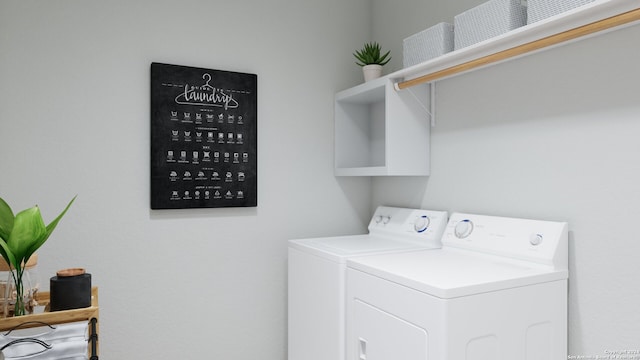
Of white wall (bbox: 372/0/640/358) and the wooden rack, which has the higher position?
white wall (bbox: 372/0/640/358)

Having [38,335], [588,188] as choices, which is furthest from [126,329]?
[588,188]

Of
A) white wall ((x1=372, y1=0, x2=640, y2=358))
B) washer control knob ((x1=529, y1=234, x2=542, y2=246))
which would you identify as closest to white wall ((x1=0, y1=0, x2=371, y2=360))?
white wall ((x1=372, y1=0, x2=640, y2=358))

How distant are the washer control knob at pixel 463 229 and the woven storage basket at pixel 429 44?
718 mm

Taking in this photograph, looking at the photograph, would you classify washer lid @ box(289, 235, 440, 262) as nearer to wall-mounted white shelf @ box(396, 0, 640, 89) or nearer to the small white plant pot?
wall-mounted white shelf @ box(396, 0, 640, 89)

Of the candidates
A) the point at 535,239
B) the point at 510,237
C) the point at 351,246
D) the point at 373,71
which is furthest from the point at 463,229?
the point at 373,71

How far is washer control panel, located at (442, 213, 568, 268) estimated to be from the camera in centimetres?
147

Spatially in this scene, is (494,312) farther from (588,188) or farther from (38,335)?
(38,335)

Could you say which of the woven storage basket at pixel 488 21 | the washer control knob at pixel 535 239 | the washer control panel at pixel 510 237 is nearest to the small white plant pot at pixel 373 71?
the woven storage basket at pixel 488 21

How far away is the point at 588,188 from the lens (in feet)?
4.77

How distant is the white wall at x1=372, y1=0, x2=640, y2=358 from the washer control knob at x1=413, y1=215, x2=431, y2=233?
0.62 feet

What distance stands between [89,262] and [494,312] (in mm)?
1672

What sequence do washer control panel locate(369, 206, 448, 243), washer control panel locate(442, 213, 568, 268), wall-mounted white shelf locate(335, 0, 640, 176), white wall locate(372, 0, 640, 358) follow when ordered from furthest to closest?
washer control panel locate(369, 206, 448, 243) → washer control panel locate(442, 213, 568, 268) → white wall locate(372, 0, 640, 358) → wall-mounted white shelf locate(335, 0, 640, 176)

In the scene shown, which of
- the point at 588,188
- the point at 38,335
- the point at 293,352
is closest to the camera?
the point at 38,335

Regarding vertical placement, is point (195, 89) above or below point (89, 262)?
above
